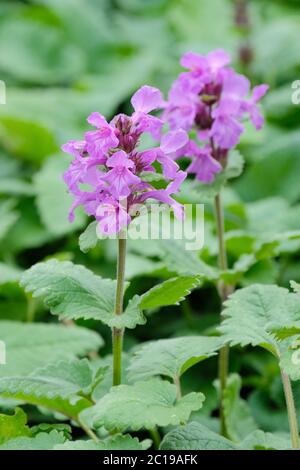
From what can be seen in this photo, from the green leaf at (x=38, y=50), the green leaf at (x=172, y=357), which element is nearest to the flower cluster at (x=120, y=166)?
the green leaf at (x=172, y=357)

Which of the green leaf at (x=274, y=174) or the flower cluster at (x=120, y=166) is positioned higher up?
the green leaf at (x=274, y=174)

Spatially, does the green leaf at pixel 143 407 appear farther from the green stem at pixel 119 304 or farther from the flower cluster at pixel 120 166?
the flower cluster at pixel 120 166

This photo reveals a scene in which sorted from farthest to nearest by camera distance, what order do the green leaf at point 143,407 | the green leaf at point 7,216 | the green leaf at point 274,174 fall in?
the green leaf at point 274,174 < the green leaf at point 7,216 < the green leaf at point 143,407

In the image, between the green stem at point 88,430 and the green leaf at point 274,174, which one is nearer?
the green stem at point 88,430

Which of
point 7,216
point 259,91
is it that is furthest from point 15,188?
point 259,91
